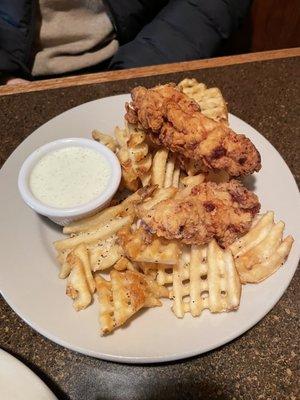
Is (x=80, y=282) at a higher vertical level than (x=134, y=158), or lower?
lower

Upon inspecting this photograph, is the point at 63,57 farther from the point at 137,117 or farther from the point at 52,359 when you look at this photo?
the point at 52,359

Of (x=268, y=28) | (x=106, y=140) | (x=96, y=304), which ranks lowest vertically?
(x=268, y=28)

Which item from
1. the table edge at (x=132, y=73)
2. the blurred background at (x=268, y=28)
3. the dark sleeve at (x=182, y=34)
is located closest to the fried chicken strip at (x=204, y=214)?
the table edge at (x=132, y=73)

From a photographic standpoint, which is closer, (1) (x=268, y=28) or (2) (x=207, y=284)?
(2) (x=207, y=284)

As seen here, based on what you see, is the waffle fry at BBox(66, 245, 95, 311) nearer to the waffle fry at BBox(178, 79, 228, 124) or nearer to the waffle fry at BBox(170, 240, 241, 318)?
the waffle fry at BBox(170, 240, 241, 318)

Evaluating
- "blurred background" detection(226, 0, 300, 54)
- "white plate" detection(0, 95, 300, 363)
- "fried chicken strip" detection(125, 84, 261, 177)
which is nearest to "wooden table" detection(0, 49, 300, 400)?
"white plate" detection(0, 95, 300, 363)

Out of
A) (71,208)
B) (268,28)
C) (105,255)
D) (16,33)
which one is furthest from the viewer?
(268,28)

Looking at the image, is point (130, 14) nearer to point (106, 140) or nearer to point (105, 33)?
point (105, 33)

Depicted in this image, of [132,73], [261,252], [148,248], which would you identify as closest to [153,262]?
[148,248]
